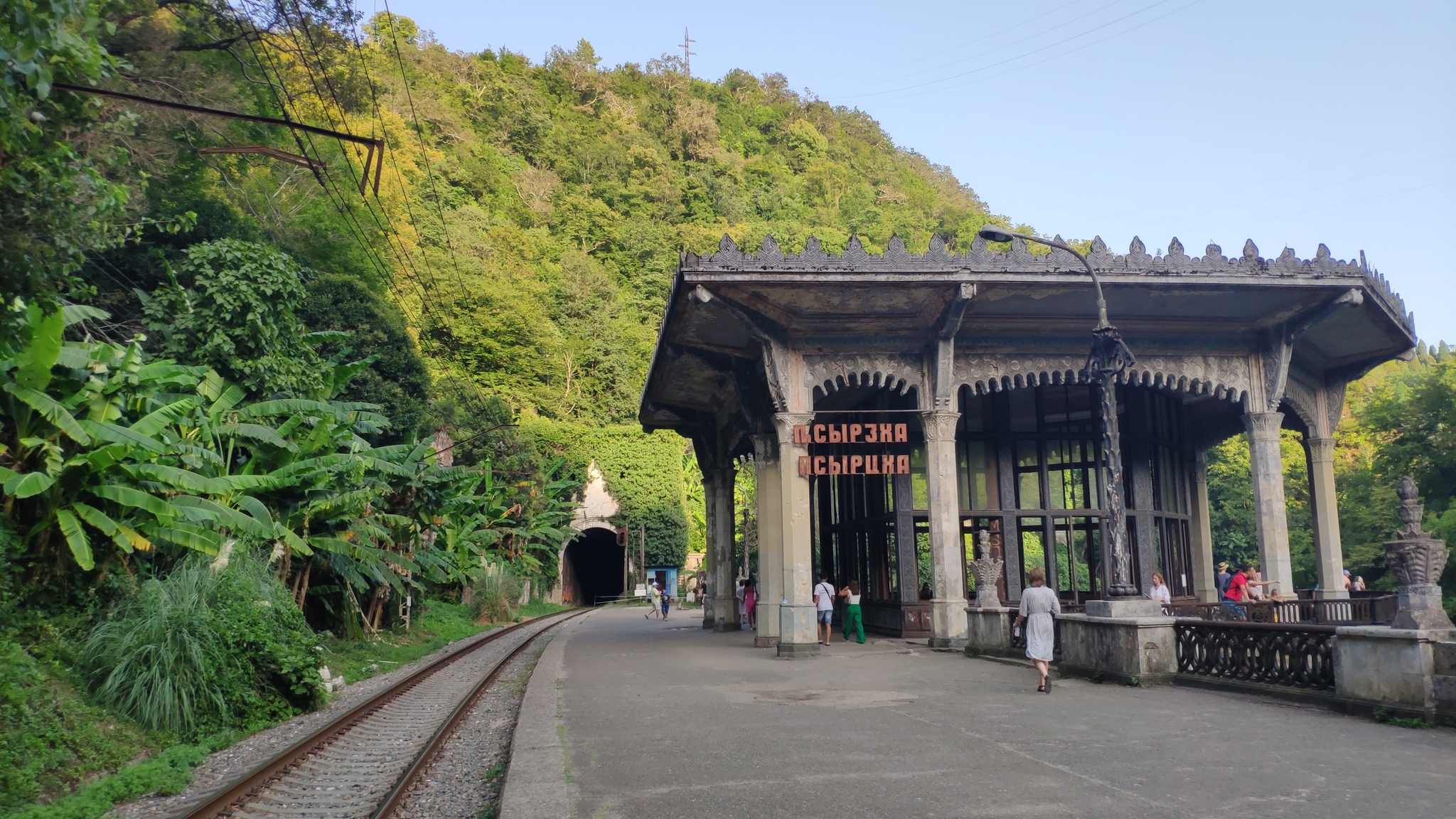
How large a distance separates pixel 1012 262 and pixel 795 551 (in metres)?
6.41

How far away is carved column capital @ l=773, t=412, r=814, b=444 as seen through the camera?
17.2 metres

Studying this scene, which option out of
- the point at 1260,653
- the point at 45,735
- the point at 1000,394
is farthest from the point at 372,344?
the point at 1260,653

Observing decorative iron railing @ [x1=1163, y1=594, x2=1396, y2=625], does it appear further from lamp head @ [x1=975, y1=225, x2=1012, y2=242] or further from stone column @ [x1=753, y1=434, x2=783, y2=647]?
lamp head @ [x1=975, y1=225, x2=1012, y2=242]

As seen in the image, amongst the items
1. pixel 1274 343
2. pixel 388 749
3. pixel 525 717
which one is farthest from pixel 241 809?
pixel 1274 343

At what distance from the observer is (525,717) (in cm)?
943

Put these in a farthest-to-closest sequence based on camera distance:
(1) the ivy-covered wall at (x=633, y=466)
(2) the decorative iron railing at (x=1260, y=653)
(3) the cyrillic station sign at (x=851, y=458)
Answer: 1. (1) the ivy-covered wall at (x=633, y=466)
2. (3) the cyrillic station sign at (x=851, y=458)
3. (2) the decorative iron railing at (x=1260, y=653)

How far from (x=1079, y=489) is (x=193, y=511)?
670 inches

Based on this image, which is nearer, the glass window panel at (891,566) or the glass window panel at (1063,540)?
the glass window panel at (1063,540)

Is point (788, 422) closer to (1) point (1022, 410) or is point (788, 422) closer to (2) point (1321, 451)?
(1) point (1022, 410)

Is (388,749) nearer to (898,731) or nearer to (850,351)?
(898,731)

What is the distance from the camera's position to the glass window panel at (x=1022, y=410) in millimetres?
20609

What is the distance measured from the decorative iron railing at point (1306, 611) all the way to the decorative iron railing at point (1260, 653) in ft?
17.0

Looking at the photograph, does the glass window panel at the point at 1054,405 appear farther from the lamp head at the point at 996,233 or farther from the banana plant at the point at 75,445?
the banana plant at the point at 75,445

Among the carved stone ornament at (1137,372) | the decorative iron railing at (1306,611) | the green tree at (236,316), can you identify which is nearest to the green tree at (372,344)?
the green tree at (236,316)
